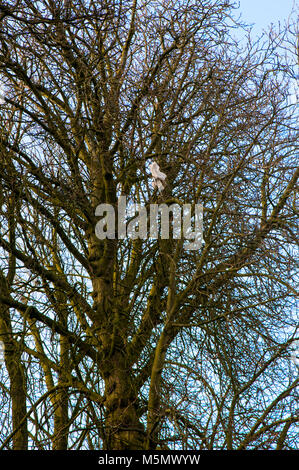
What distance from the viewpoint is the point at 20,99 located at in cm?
756

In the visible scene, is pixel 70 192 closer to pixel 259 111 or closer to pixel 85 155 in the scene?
pixel 85 155

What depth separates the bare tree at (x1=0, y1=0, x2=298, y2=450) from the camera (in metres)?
6.14

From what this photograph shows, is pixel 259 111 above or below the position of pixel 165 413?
above

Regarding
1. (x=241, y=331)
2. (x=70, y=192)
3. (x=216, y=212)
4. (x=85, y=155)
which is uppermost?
(x=85, y=155)

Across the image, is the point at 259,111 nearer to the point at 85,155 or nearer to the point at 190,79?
the point at 190,79

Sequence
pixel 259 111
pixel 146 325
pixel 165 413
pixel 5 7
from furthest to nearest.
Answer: pixel 146 325 < pixel 259 111 < pixel 165 413 < pixel 5 7

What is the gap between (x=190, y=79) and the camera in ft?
23.8

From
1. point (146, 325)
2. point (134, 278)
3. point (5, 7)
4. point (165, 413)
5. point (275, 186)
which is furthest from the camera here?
point (134, 278)

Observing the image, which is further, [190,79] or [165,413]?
[190,79]

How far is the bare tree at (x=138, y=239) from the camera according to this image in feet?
20.2

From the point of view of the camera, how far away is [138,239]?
25.5 ft

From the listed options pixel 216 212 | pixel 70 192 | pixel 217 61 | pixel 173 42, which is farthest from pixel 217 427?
pixel 173 42

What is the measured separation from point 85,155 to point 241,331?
2899 millimetres

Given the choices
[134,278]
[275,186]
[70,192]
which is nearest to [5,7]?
[70,192]
